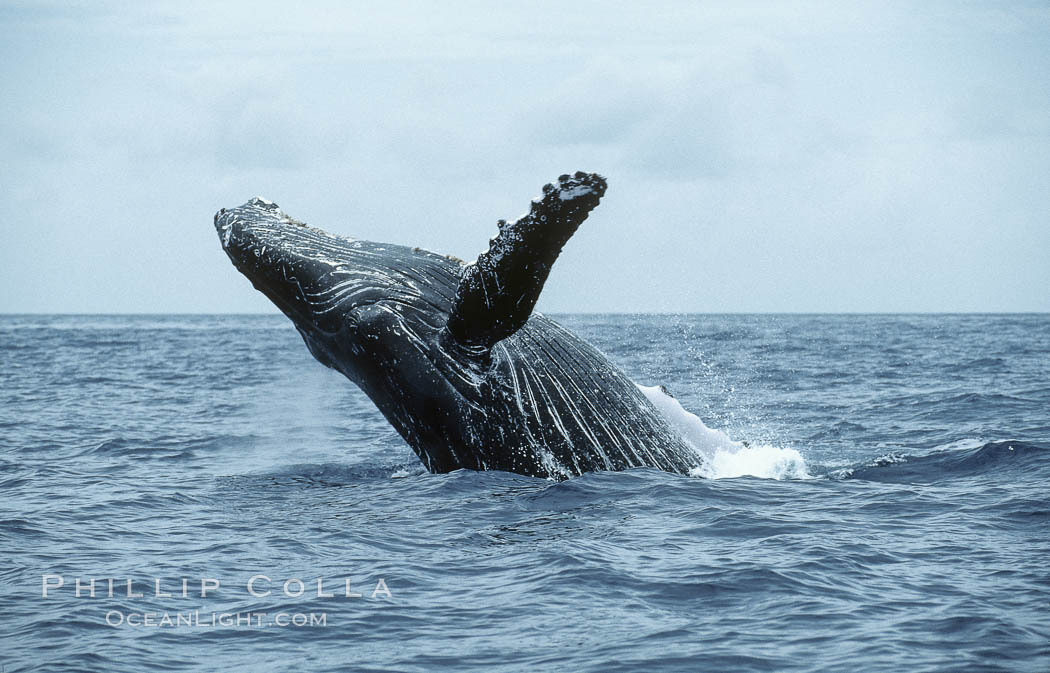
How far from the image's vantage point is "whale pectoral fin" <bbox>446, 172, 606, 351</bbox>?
225 inches

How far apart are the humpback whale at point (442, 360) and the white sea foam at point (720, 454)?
729 mm

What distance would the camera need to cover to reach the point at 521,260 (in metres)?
5.98

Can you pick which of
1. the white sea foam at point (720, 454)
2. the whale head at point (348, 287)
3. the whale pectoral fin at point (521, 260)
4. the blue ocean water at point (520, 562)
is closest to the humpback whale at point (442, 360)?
the whale head at point (348, 287)

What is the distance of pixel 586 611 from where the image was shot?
17.6ft

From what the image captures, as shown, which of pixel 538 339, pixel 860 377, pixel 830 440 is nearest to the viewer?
pixel 538 339

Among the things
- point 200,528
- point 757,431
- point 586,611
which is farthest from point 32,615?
point 757,431

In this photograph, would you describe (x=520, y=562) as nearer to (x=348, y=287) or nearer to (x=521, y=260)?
(x=521, y=260)

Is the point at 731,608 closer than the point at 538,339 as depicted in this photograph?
Yes

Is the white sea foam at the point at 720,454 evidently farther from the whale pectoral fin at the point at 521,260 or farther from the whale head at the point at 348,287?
the whale pectoral fin at the point at 521,260

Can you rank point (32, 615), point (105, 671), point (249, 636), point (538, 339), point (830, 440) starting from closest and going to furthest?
point (105, 671) → point (249, 636) → point (32, 615) → point (538, 339) → point (830, 440)

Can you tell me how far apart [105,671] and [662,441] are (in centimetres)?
475

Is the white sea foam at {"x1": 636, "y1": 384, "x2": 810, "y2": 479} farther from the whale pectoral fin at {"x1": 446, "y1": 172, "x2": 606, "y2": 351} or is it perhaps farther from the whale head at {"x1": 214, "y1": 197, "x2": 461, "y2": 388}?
the whale pectoral fin at {"x1": 446, "y1": 172, "x2": 606, "y2": 351}

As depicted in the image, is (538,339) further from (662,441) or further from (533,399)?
(662,441)

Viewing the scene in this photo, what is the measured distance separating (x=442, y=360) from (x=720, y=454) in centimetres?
333
